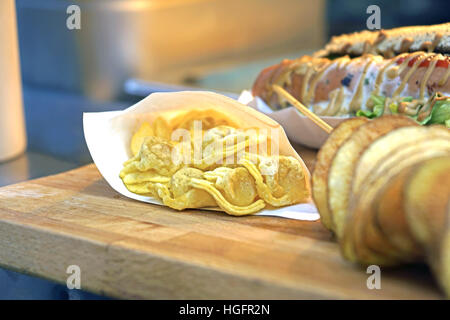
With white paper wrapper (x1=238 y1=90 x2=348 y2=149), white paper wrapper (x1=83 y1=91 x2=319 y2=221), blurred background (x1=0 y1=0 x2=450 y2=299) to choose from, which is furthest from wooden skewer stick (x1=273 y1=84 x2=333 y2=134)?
blurred background (x1=0 y1=0 x2=450 y2=299)

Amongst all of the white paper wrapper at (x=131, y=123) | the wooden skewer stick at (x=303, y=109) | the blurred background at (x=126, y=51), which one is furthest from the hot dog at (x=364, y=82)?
the blurred background at (x=126, y=51)

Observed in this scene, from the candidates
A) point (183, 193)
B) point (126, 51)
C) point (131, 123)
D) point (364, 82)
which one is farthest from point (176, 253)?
point (126, 51)

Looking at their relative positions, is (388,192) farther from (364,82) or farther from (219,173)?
(364,82)

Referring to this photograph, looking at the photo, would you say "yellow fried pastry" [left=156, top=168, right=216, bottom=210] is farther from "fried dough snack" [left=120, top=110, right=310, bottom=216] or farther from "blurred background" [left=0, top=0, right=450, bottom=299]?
"blurred background" [left=0, top=0, right=450, bottom=299]

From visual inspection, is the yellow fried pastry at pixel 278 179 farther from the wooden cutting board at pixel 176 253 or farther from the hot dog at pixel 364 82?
the hot dog at pixel 364 82
